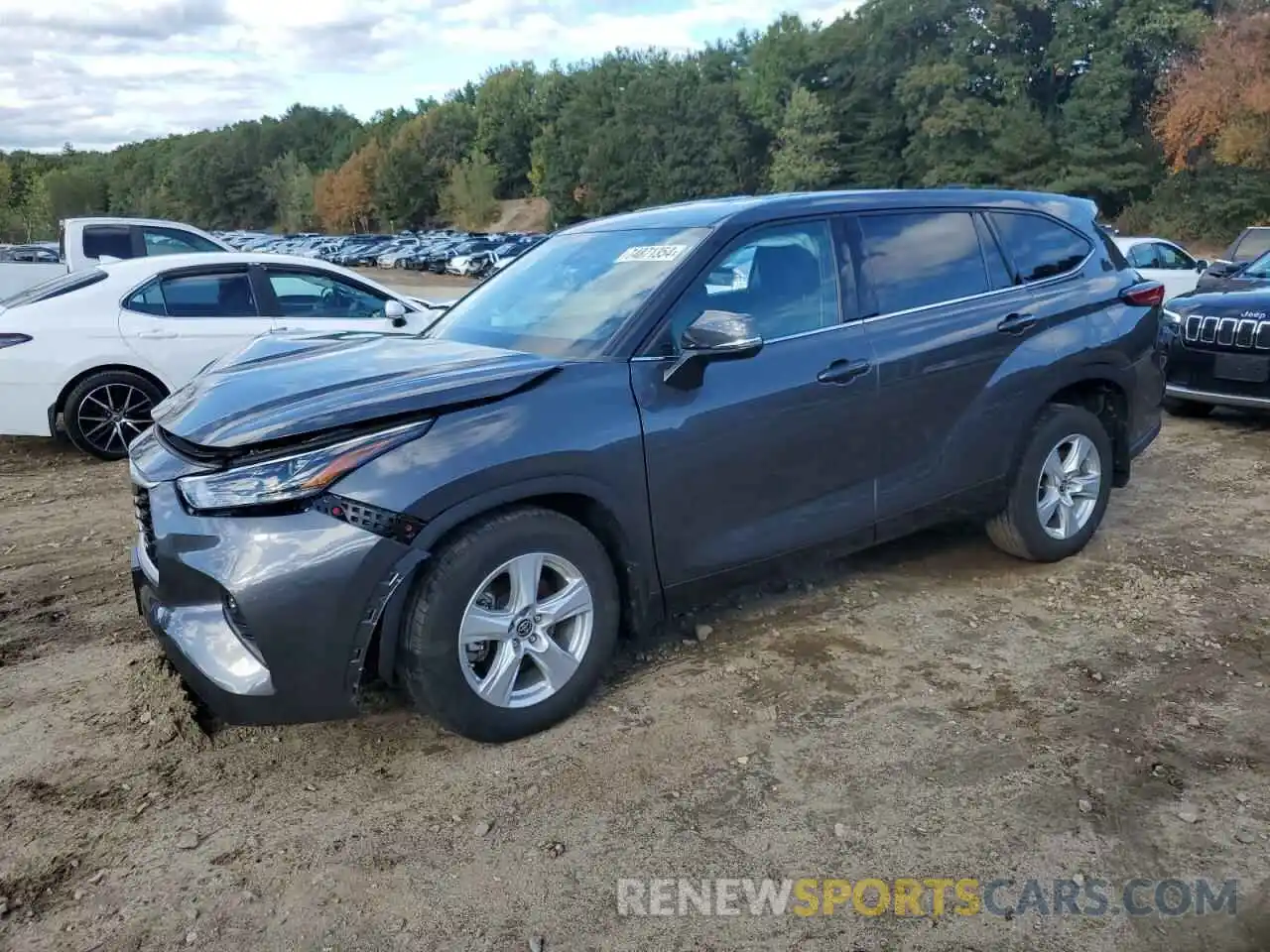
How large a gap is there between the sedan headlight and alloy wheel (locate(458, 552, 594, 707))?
0.54 m

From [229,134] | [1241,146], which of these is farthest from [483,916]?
[229,134]

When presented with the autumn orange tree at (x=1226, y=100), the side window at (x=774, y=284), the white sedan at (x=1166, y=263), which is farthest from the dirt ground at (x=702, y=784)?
the autumn orange tree at (x=1226, y=100)

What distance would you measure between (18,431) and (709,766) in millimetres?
6134

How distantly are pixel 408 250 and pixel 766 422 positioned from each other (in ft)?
193

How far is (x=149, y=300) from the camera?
7484 mm

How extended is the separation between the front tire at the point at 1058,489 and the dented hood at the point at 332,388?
8.26 feet

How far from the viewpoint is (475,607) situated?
Answer: 3.25 m

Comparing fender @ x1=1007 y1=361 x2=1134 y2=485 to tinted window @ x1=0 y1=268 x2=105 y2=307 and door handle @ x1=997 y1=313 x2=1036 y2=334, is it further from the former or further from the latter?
tinted window @ x1=0 y1=268 x2=105 y2=307

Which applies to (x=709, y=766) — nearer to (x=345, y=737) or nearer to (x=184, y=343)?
(x=345, y=737)

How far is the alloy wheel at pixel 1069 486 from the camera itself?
4953 millimetres

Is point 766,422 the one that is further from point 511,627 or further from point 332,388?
point 332,388

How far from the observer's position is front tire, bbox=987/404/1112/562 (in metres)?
4.82

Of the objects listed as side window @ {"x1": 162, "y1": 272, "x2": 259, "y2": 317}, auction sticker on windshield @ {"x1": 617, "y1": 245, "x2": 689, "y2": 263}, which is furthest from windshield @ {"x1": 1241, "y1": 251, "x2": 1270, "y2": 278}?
side window @ {"x1": 162, "y1": 272, "x2": 259, "y2": 317}

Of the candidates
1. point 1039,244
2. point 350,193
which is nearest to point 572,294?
point 1039,244
